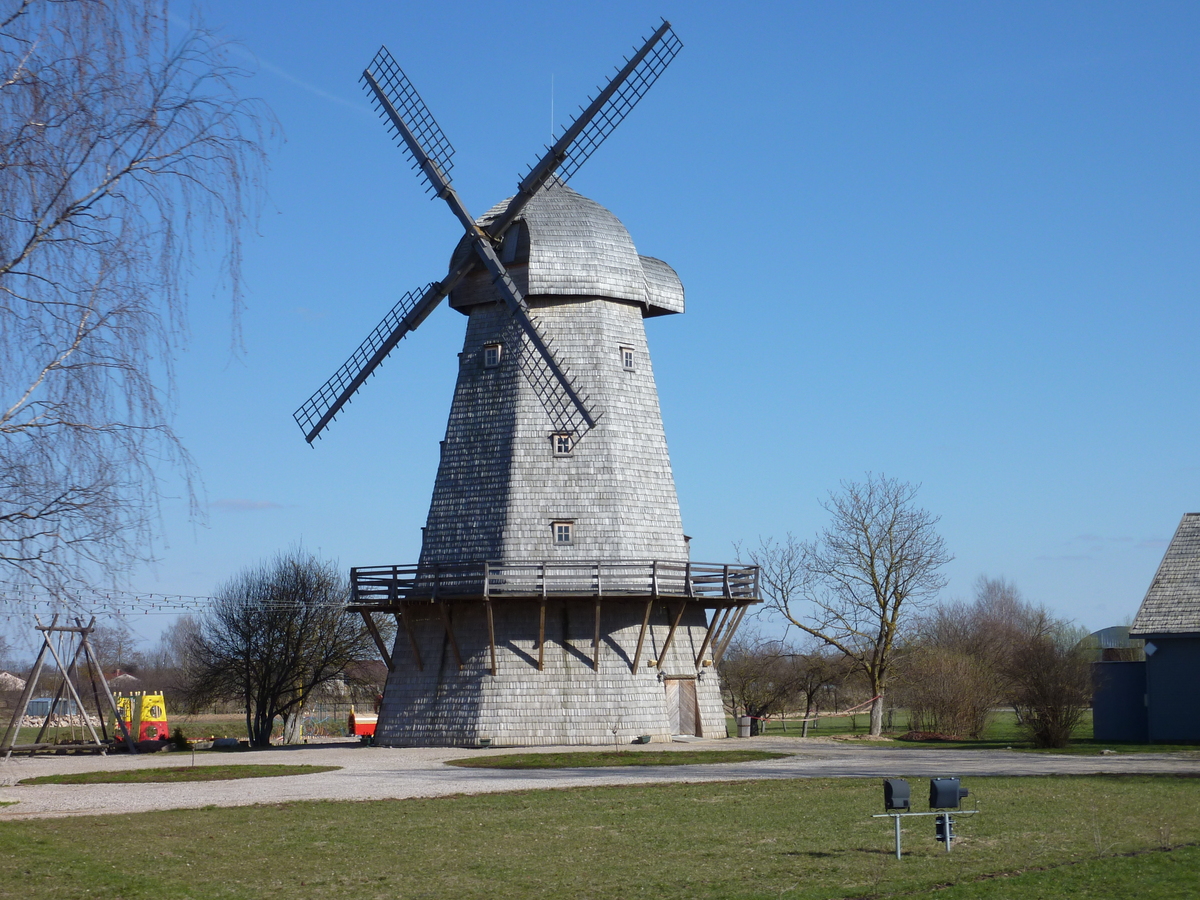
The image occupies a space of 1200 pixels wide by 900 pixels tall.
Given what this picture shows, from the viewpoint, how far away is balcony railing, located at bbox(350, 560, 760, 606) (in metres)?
Result: 27.5

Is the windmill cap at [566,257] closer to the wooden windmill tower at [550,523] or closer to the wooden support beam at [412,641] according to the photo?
the wooden windmill tower at [550,523]

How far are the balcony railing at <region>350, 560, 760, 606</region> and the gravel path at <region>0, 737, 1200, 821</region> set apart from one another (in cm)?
340

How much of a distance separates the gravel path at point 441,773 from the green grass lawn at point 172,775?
23.3 inches

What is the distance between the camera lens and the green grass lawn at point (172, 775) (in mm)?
21938

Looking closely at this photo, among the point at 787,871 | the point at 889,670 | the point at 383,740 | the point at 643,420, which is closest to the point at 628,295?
the point at 643,420

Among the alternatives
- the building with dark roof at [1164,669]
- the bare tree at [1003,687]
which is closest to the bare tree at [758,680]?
the bare tree at [1003,687]

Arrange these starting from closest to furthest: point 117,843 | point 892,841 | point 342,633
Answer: point 892,841 < point 117,843 < point 342,633

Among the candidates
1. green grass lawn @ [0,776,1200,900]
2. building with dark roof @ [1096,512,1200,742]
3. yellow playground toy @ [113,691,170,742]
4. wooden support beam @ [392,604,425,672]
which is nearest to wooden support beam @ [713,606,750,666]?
wooden support beam @ [392,604,425,672]

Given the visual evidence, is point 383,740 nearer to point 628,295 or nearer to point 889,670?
point 628,295

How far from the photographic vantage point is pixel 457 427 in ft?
98.7

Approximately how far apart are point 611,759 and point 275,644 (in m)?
19.3

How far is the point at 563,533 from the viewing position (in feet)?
93.7

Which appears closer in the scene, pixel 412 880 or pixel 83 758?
pixel 412 880

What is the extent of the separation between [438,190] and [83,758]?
15.5 metres
